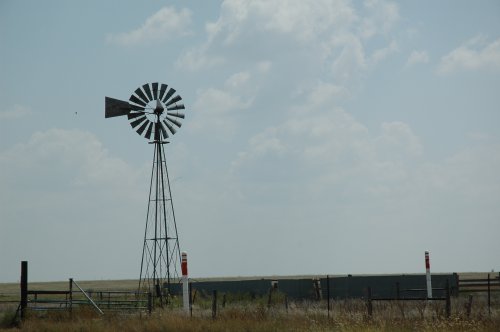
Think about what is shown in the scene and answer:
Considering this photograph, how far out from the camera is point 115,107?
134ft

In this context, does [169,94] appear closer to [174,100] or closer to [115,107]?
[174,100]

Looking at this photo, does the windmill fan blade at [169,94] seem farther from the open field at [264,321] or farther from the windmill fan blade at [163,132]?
the open field at [264,321]

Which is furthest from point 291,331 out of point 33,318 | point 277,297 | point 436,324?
point 277,297

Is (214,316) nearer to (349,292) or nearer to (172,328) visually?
(172,328)

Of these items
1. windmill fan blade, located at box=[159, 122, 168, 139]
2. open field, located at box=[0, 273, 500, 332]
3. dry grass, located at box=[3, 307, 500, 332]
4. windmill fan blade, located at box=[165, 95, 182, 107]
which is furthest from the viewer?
windmill fan blade, located at box=[165, 95, 182, 107]

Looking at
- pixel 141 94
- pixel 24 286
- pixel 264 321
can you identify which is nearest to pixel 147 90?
pixel 141 94

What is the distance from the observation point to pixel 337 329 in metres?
20.3

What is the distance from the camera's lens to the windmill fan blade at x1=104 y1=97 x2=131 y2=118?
40.4 m

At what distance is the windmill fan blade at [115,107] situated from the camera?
40438 millimetres

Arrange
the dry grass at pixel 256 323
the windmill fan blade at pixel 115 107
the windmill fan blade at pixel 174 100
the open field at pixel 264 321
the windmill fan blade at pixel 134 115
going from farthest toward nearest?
the windmill fan blade at pixel 174 100
the windmill fan blade at pixel 134 115
the windmill fan blade at pixel 115 107
the open field at pixel 264 321
the dry grass at pixel 256 323

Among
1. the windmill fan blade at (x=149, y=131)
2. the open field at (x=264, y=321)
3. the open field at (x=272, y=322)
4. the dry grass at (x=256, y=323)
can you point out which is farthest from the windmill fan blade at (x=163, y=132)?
the dry grass at (x=256, y=323)

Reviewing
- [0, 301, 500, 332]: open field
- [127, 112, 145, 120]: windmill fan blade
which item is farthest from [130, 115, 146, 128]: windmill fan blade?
[0, 301, 500, 332]: open field

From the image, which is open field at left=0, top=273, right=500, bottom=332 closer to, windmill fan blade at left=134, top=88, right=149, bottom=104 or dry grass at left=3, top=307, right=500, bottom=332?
dry grass at left=3, top=307, right=500, bottom=332

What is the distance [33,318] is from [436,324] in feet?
49.2
